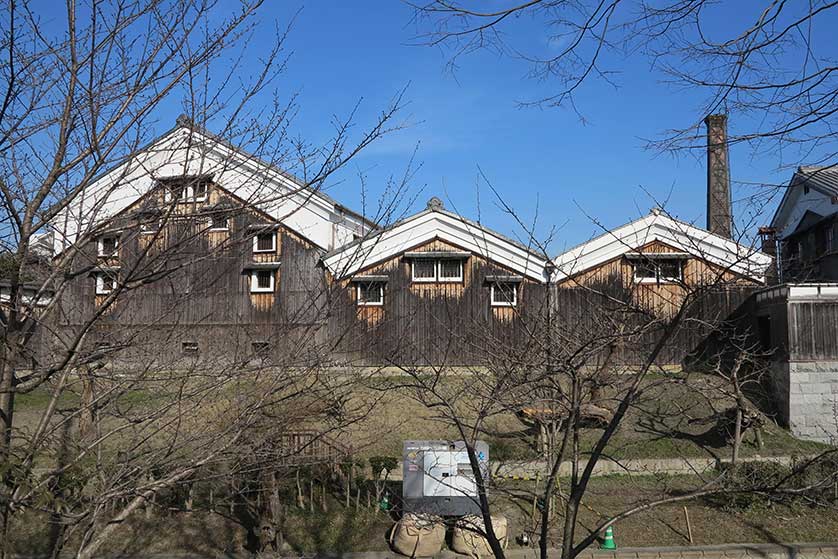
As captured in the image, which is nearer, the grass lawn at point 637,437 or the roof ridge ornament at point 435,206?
the grass lawn at point 637,437

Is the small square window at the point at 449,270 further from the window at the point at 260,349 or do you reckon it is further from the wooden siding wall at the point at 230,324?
the window at the point at 260,349

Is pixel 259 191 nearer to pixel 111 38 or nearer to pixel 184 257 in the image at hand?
pixel 184 257

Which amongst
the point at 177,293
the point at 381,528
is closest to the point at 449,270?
the point at 381,528

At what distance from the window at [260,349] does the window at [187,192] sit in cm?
93

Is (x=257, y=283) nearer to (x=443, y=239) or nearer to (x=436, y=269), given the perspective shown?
(x=436, y=269)

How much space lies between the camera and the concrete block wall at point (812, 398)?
13.9 meters

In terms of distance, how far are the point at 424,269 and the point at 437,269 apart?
331mm

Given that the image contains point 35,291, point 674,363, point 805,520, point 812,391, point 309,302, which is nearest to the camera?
point 35,291

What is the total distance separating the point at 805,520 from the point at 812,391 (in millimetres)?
4668

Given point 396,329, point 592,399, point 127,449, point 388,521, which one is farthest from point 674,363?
point 127,449

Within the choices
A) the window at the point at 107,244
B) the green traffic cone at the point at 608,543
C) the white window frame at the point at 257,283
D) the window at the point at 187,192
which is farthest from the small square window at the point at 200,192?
the white window frame at the point at 257,283

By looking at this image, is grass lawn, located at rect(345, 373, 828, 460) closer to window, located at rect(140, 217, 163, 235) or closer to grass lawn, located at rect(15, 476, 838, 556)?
grass lawn, located at rect(15, 476, 838, 556)

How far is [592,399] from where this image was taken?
3.79m

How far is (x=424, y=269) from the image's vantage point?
1816 cm
